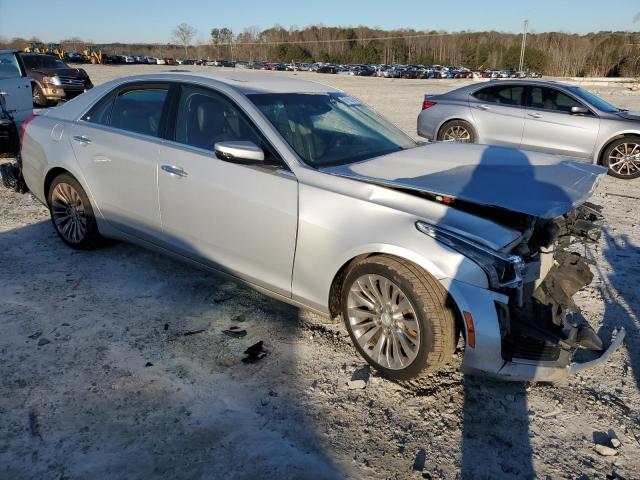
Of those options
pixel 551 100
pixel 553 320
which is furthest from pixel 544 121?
pixel 553 320

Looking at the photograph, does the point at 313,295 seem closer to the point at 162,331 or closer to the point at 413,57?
the point at 162,331

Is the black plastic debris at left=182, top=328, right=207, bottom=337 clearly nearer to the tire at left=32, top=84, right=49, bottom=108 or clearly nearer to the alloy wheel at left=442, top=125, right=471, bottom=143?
Answer: the alloy wheel at left=442, top=125, right=471, bottom=143

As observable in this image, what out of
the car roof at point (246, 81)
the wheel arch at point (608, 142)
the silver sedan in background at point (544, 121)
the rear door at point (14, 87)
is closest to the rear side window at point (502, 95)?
the silver sedan in background at point (544, 121)

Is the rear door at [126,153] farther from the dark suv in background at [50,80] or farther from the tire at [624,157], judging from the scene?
the dark suv in background at [50,80]

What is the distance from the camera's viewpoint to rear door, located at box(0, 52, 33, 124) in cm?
898

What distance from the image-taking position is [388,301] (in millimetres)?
2973

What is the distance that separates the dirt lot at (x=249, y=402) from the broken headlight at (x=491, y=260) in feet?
2.45

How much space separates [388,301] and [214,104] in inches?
78.7

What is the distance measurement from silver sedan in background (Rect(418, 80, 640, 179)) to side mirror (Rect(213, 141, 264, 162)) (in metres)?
6.90

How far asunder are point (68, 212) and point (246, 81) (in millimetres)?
2187

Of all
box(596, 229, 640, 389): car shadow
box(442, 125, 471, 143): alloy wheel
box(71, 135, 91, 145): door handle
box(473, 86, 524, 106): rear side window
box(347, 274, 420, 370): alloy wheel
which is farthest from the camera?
box(442, 125, 471, 143): alloy wheel

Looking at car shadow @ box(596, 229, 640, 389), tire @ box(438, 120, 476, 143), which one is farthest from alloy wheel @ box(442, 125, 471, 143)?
car shadow @ box(596, 229, 640, 389)

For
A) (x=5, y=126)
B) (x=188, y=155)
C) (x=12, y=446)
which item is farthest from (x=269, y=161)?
(x=5, y=126)

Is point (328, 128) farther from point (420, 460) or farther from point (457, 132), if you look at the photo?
point (457, 132)
